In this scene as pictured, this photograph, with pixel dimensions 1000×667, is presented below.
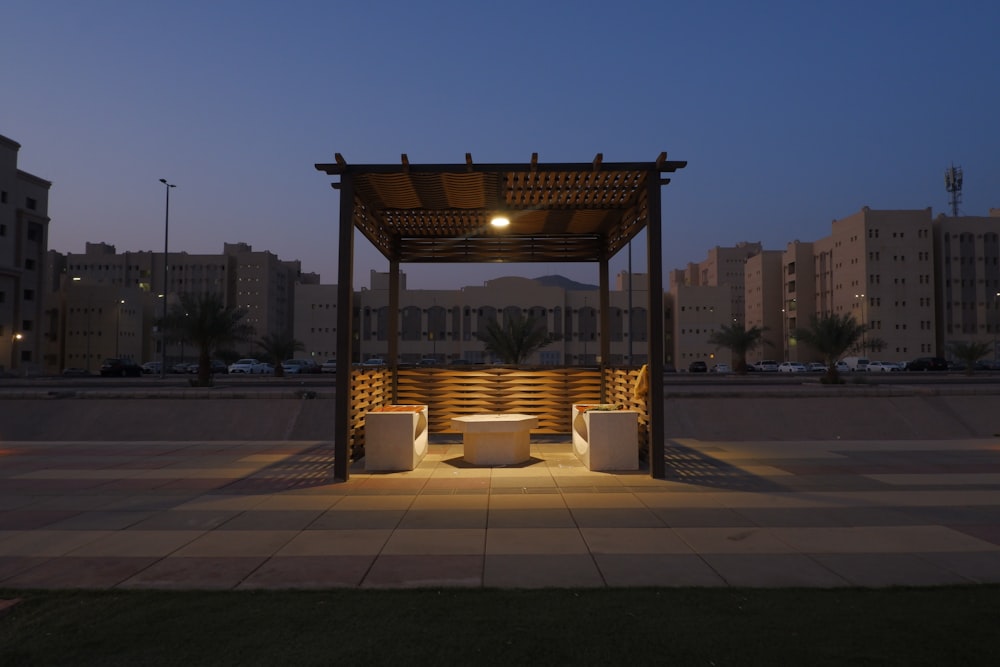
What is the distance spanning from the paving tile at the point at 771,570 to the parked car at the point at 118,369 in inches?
2180

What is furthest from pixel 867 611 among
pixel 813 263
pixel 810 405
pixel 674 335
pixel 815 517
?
pixel 813 263

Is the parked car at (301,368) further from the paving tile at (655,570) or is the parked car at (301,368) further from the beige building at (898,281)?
the beige building at (898,281)

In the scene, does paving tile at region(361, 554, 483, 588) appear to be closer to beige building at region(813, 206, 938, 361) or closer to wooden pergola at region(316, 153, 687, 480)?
wooden pergola at region(316, 153, 687, 480)

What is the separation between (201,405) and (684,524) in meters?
15.3

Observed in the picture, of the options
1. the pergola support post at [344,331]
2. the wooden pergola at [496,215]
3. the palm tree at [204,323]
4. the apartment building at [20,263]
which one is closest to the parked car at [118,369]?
the apartment building at [20,263]

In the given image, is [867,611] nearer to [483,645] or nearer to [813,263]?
[483,645]

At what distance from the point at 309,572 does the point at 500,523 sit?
221 centimetres

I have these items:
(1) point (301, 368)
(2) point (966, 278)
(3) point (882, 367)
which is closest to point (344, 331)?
(1) point (301, 368)

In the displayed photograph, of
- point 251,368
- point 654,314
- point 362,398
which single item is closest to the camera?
point 654,314

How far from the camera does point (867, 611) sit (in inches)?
165

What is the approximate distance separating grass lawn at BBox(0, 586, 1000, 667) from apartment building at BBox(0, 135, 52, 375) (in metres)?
66.5

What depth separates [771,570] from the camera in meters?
5.11

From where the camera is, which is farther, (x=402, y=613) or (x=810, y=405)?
(x=810, y=405)

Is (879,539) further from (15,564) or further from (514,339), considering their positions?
(514,339)
